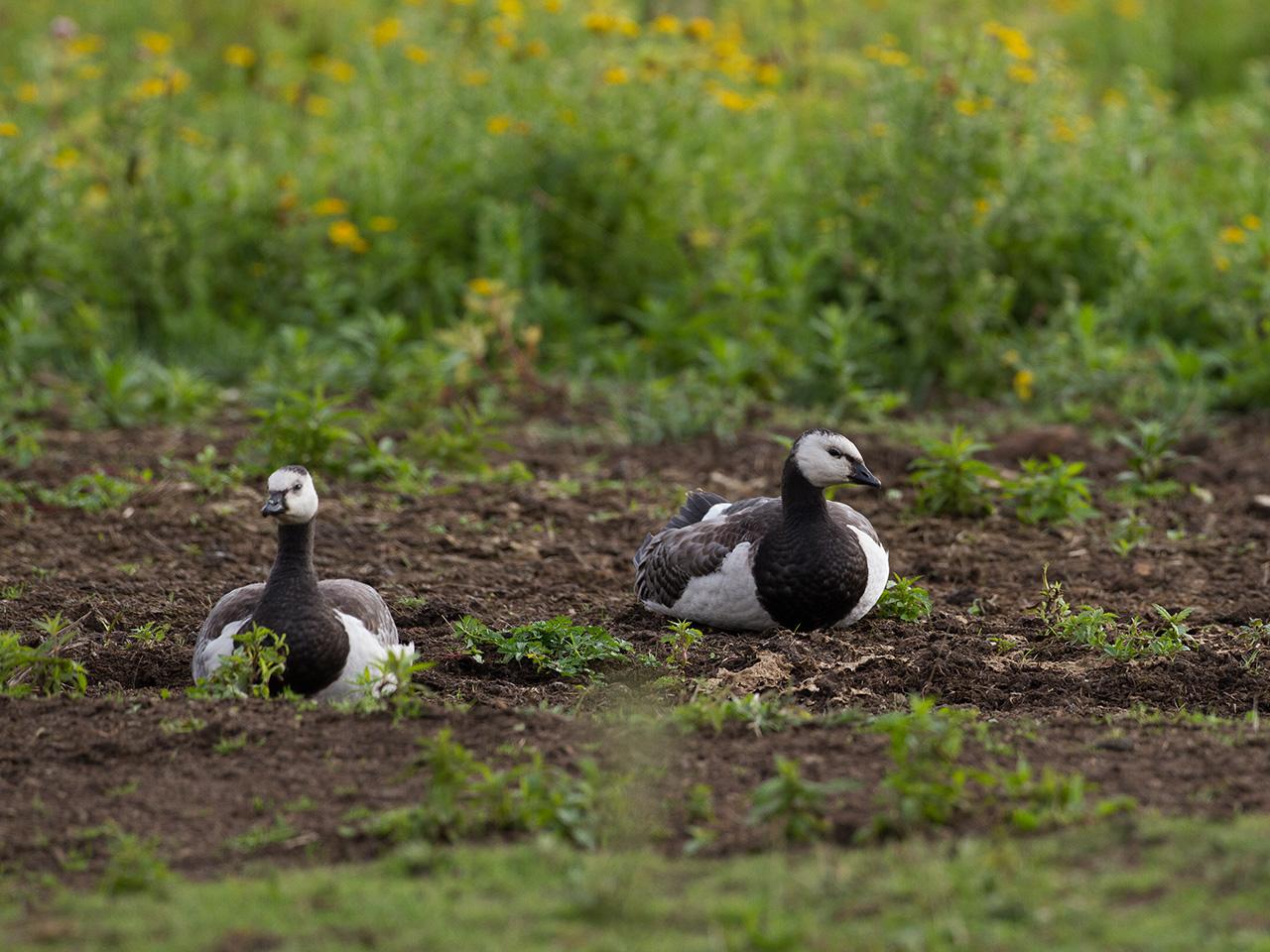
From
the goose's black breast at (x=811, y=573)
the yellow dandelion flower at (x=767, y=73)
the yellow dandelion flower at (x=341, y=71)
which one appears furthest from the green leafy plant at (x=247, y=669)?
the yellow dandelion flower at (x=341, y=71)

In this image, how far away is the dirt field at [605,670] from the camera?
486cm

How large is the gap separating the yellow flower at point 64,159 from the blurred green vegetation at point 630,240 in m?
0.03

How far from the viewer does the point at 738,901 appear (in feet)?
13.4

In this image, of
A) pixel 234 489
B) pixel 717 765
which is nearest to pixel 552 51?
pixel 234 489

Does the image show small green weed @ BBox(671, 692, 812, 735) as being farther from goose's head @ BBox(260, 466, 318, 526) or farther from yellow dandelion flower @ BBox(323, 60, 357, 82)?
yellow dandelion flower @ BBox(323, 60, 357, 82)

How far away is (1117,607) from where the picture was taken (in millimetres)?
7230

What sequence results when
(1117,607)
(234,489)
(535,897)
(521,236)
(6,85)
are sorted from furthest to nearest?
(6,85) < (521,236) < (234,489) < (1117,607) < (535,897)

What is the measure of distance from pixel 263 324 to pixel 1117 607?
256 inches

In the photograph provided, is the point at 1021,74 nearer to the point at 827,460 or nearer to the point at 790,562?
the point at 827,460

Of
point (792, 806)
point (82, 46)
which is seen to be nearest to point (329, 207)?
point (82, 46)

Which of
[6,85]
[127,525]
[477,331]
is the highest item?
[6,85]

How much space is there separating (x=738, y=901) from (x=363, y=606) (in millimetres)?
2454

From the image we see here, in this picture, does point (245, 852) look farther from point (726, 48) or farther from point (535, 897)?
point (726, 48)

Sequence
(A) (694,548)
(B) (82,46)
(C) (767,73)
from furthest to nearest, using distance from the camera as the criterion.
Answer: (B) (82,46)
(C) (767,73)
(A) (694,548)
